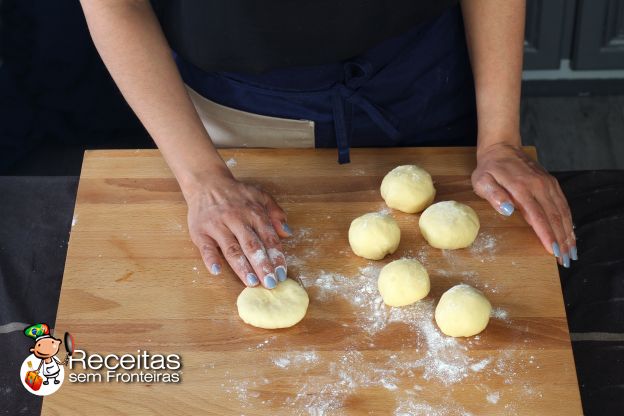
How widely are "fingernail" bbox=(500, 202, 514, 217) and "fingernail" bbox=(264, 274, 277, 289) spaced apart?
1.59ft

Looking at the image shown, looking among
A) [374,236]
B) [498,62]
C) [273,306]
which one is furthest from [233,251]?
[498,62]

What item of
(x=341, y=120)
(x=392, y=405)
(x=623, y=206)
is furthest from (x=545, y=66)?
(x=392, y=405)

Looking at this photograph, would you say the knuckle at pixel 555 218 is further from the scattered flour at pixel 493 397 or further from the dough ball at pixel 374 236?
the scattered flour at pixel 493 397

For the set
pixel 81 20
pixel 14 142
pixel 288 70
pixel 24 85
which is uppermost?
pixel 288 70

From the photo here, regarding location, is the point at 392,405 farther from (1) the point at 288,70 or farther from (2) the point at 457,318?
(1) the point at 288,70

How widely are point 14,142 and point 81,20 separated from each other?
1.71 ft

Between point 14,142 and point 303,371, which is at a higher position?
point 303,371

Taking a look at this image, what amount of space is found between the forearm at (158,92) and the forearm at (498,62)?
0.58 meters

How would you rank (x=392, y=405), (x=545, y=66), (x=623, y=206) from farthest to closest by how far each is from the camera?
(x=545, y=66)
(x=623, y=206)
(x=392, y=405)

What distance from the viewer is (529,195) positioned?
5.02 feet

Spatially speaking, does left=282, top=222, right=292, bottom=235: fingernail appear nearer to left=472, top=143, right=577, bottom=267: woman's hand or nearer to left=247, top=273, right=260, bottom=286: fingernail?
left=247, top=273, right=260, bottom=286: fingernail

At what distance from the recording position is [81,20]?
8.74 feet

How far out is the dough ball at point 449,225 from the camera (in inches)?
56.4

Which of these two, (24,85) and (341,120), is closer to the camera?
(341,120)
